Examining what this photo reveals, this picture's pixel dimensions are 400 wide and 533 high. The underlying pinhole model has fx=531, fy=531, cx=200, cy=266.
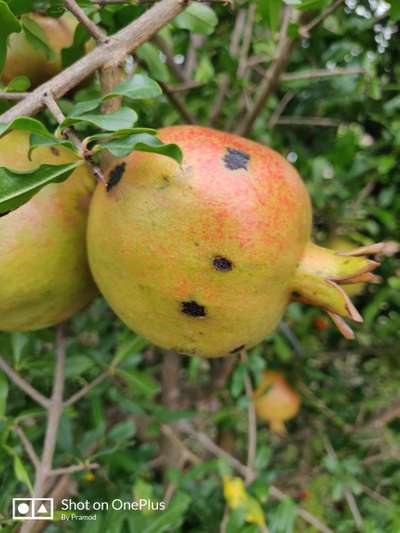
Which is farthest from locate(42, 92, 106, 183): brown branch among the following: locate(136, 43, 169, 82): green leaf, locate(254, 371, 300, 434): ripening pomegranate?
locate(254, 371, 300, 434): ripening pomegranate

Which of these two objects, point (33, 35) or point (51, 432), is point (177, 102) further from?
point (51, 432)

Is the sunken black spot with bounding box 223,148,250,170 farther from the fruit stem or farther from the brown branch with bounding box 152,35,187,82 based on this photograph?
the brown branch with bounding box 152,35,187,82

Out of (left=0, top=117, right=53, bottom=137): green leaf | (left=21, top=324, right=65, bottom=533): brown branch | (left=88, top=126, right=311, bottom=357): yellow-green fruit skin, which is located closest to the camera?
(left=0, top=117, right=53, bottom=137): green leaf

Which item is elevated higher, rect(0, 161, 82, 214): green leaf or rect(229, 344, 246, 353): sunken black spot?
rect(0, 161, 82, 214): green leaf

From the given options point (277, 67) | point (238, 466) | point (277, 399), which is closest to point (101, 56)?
point (277, 67)

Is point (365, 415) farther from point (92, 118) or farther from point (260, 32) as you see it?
point (92, 118)

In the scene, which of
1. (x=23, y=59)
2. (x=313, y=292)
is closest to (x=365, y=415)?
(x=313, y=292)

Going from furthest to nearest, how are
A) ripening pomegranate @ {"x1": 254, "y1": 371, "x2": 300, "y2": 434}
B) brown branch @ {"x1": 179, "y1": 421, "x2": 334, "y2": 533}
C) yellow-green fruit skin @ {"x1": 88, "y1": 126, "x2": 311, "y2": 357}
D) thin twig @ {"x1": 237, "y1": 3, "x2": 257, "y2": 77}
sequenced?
ripening pomegranate @ {"x1": 254, "y1": 371, "x2": 300, "y2": 434}, thin twig @ {"x1": 237, "y1": 3, "x2": 257, "y2": 77}, brown branch @ {"x1": 179, "y1": 421, "x2": 334, "y2": 533}, yellow-green fruit skin @ {"x1": 88, "y1": 126, "x2": 311, "y2": 357}
